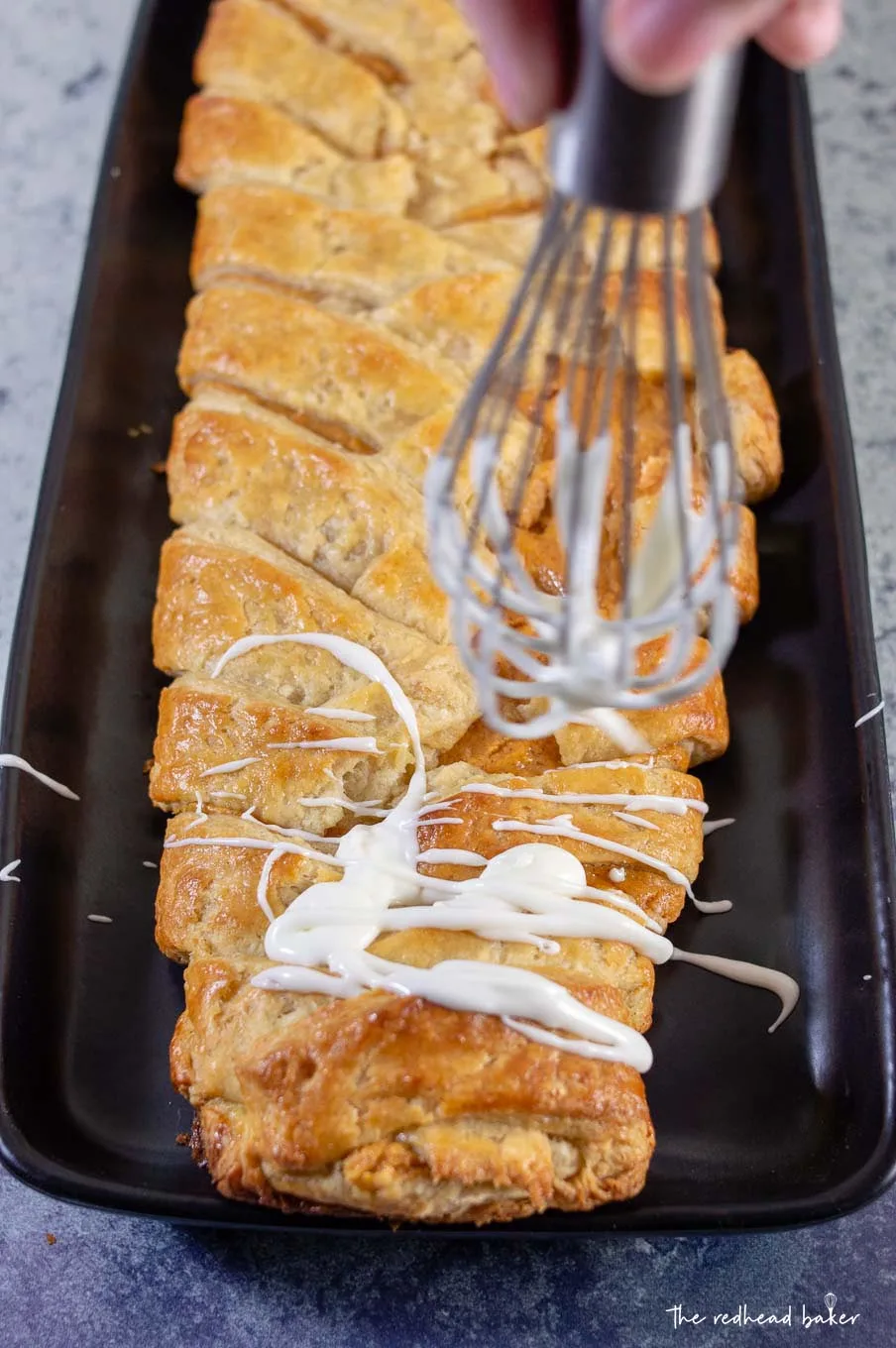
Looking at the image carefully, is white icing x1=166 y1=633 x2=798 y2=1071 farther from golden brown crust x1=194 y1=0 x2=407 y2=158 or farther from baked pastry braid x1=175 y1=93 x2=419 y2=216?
golden brown crust x1=194 y1=0 x2=407 y2=158

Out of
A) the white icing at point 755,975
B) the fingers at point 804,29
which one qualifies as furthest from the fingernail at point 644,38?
the white icing at point 755,975

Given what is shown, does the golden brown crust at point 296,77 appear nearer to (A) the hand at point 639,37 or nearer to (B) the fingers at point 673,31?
(A) the hand at point 639,37

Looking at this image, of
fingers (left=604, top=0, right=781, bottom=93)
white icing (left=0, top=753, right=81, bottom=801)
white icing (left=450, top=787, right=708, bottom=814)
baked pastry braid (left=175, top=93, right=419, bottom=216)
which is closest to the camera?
fingers (left=604, top=0, right=781, bottom=93)

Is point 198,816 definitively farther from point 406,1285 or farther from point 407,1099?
point 406,1285

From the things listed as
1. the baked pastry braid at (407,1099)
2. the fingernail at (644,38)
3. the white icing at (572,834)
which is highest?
the fingernail at (644,38)

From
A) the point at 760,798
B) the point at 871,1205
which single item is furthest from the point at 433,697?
the point at 871,1205

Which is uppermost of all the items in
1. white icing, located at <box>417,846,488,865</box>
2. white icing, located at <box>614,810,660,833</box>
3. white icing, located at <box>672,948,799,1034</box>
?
white icing, located at <box>614,810,660,833</box>

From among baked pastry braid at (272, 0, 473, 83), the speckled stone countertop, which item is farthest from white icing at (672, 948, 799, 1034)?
baked pastry braid at (272, 0, 473, 83)
